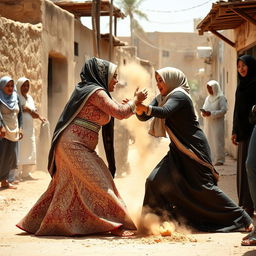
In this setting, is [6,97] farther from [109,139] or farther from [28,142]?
[109,139]

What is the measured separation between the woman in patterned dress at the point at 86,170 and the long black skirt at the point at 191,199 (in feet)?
1.18

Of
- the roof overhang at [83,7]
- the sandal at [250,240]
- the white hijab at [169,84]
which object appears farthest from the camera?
the roof overhang at [83,7]

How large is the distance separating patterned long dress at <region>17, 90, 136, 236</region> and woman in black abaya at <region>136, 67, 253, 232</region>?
15.3 inches

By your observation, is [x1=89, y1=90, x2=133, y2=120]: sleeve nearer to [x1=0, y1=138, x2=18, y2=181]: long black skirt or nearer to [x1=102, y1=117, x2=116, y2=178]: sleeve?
[x1=102, y1=117, x2=116, y2=178]: sleeve

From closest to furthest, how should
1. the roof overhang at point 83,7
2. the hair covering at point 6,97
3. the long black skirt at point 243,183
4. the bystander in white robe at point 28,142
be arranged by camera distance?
the long black skirt at point 243,183
the hair covering at point 6,97
the bystander in white robe at point 28,142
the roof overhang at point 83,7

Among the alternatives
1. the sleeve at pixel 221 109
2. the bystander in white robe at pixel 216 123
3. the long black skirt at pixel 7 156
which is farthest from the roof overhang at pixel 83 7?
the long black skirt at pixel 7 156

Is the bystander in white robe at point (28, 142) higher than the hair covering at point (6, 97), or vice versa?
the hair covering at point (6, 97)

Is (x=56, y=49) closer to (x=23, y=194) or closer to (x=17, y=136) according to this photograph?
(x=17, y=136)

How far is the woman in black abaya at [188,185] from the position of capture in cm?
572

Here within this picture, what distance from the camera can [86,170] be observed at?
5520mm

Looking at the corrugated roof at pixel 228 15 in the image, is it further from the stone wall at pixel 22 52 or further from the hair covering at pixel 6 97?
the hair covering at pixel 6 97

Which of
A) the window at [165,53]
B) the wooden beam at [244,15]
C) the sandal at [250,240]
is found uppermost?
the wooden beam at [244,15]

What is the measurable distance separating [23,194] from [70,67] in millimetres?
5326

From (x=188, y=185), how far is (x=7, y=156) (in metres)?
4.48
